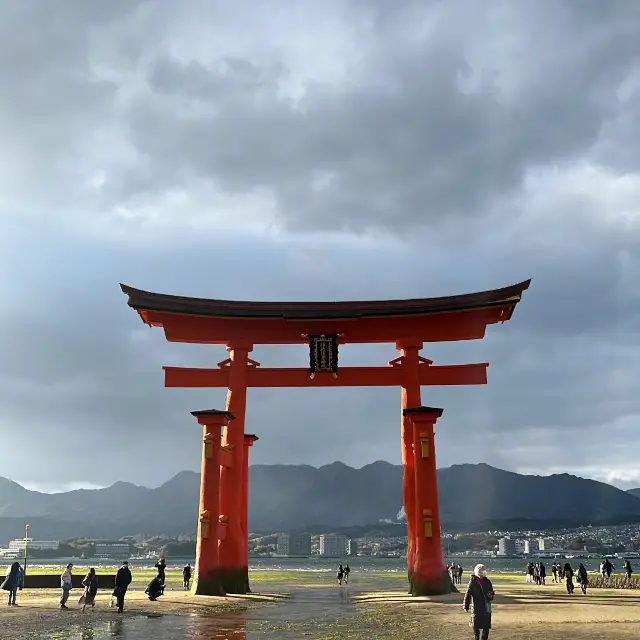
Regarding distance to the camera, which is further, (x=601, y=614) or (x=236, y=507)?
(x=236, y=507)

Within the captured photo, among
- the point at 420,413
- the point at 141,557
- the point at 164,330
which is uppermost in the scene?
the point at 164,330

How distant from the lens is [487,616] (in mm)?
8938

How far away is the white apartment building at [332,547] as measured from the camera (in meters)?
171

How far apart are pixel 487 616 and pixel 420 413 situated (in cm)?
1206

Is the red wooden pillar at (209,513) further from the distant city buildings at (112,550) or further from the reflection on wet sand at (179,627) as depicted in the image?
the distant city buildings at (112,550)

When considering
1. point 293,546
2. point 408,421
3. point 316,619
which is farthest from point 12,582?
point 293,546

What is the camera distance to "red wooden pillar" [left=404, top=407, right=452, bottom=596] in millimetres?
20250

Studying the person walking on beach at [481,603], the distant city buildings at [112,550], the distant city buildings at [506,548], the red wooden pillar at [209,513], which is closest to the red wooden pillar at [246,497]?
the red wooden pillar at [209,513]

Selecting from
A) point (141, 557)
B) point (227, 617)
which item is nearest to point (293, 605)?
point (227, 617)

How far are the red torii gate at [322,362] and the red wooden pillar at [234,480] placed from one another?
0.12ft

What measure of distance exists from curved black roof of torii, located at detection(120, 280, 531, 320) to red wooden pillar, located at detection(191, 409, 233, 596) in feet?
13.1

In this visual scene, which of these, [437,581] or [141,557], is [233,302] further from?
[141,557]

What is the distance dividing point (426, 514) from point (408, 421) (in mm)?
3510

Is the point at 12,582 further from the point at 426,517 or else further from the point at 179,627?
the point at 426,517
